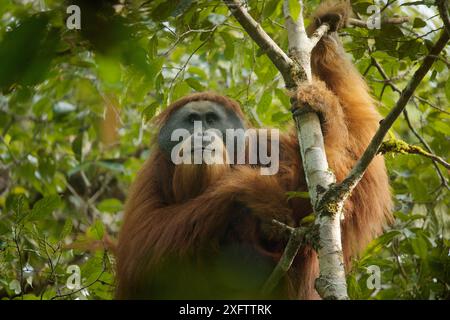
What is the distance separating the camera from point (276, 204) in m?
3.81

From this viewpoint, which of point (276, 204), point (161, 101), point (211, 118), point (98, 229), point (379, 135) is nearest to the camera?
point (379, 135)

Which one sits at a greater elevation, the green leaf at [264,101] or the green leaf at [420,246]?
the green leaf at [264,101]

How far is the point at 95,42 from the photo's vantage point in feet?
4.17

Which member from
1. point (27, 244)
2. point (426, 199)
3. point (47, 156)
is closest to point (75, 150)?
point (47, 156)

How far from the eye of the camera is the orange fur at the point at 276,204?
12.6 ft

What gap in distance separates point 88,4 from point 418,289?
150 inches

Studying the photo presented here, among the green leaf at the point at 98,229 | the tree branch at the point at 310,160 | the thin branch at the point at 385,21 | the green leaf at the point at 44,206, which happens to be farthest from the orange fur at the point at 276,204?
the green leaf at the point at 44,206

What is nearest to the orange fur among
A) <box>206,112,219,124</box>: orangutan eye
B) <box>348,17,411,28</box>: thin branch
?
<box>348,17,411,28</box>: thin branch

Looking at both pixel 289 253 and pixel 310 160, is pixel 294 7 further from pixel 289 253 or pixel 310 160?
pixel 289 253

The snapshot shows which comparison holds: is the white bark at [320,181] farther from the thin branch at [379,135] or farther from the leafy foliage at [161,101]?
the leafy foliage at [161,101]

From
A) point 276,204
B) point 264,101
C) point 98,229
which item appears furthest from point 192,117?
point 276,204

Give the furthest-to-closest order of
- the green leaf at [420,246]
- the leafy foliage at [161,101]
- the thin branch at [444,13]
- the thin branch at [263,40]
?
the green leaf at [420,246] → the thin branch at [263,40] → the thin branch at [444,13] → the leafy foliage at [161,101]

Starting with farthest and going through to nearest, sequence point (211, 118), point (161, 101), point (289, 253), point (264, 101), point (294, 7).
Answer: point (264, 101)
point (211, 118)
point (161, 101)
point (289, 253)
point (294, 7)

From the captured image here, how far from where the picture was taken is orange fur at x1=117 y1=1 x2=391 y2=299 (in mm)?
3846
